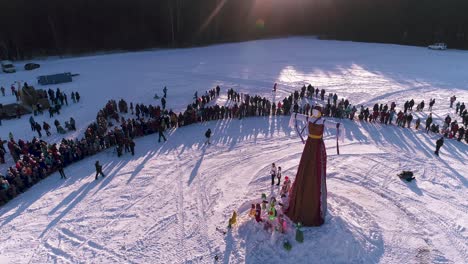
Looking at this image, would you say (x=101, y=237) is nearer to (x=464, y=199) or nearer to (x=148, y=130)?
(x=148, y=130)

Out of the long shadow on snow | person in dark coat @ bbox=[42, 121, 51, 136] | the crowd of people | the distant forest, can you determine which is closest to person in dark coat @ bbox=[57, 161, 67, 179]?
the crowd of people

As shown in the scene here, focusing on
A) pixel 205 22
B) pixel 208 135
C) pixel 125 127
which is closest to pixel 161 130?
pixel 125 127

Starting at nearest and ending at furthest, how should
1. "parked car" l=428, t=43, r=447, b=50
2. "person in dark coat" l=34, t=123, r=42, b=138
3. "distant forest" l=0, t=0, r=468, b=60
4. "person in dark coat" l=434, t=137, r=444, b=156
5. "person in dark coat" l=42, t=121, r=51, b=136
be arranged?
"person in dark coat" l=434, t=137, r=444, b=156 < "person in dark coat" l=34, t=123, r=42, b=138 < "person in dark coat" l=42, t=121, r=51, b=136 < "distant forest" l=0, t=0, r=468, b=60 < "parked car" l=428, t=43, r=447, b=50

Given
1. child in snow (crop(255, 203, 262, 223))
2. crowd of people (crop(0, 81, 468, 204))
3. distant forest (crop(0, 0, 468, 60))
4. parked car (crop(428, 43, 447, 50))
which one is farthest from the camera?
parked car (crop(428, 43, 447, 50))

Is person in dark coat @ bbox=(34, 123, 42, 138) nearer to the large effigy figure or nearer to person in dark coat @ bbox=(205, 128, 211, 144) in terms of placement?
person in dark coat @ bbox=(205, 128, 211, 144)

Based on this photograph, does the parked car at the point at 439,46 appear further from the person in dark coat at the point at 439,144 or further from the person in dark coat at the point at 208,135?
the person in dark coat at the point at 208,135

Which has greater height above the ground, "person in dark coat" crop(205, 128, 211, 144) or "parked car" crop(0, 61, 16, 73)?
"parked car" crop(0, 61, 16, 73)

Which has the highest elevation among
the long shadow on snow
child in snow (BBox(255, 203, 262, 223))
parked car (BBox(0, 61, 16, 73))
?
parked car (BBox(0, 61, 16, 73))

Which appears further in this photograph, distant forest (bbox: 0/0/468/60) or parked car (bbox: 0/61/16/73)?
distant forest (bbox: 0/0/468/60)

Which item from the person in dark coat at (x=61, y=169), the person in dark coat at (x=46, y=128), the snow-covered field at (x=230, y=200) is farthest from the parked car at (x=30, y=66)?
the person in dark coat at (x=61, y=169)

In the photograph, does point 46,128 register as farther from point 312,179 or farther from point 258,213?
point 312,179
